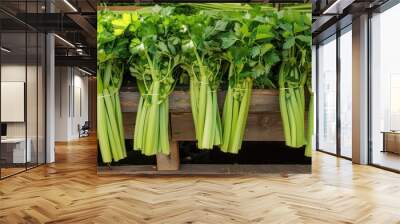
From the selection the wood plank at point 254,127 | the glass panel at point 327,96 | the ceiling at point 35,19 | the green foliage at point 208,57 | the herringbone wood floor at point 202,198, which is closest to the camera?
the herringbone wood floor at point 202,198

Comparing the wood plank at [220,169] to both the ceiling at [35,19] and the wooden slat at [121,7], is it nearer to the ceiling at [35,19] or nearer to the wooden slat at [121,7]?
the wooden slat at [121,7]

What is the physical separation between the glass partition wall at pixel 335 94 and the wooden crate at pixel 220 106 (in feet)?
10.9

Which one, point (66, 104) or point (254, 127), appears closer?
point (254, 127)

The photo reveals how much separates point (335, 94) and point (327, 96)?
25.6 inches

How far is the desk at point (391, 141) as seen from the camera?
21.0ft

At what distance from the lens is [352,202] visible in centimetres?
399

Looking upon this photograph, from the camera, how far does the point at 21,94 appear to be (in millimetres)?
6488

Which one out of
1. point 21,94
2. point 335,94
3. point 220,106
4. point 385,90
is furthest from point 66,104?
point 385,90

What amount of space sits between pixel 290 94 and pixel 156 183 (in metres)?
2.15

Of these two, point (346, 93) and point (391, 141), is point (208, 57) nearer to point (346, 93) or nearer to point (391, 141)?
point (391, 141)

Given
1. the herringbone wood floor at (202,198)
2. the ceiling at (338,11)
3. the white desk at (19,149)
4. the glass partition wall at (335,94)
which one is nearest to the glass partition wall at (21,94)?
the white desk at (19,149)

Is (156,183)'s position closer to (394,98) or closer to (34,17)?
(34,17)

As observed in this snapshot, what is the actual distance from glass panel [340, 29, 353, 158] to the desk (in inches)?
46.7

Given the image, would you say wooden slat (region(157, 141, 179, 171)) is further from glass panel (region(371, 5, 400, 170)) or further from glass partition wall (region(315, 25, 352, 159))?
glass partition wall (region(315, 25, 352, 159))
